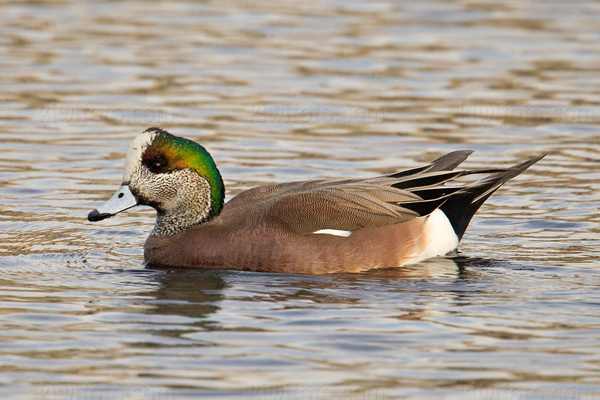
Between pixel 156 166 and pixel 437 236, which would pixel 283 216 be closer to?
pixel 156 166

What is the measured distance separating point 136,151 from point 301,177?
2.77 meters

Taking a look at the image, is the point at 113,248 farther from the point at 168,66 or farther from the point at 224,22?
the point at 224,22

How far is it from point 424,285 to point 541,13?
10.9 metres

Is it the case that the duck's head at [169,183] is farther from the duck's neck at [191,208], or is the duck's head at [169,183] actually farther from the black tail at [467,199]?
the black tail at [467,199]

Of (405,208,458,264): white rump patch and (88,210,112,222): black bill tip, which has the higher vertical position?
(88,210,112,222): black bill tip

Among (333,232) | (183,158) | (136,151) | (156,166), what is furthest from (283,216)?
(136,151)

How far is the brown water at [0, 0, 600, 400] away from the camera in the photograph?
5562 millimetres

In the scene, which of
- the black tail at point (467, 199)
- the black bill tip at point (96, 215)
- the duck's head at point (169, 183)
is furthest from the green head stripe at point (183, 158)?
the black tail at point (467, 199)

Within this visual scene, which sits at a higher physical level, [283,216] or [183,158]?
[183,158]

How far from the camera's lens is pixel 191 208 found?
7.79m

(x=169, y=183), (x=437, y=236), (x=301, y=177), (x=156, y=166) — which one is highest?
(x=156, y=166)

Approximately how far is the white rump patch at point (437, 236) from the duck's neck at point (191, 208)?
146 cm

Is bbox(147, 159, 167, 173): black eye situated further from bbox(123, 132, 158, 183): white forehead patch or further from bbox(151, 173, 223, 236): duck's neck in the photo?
bbox(151, 173, 223, 236): duck's neck

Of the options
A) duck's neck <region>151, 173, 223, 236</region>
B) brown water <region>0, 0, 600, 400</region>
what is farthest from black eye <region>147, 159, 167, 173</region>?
brown water <region>0, 0, 600, 400</region>
